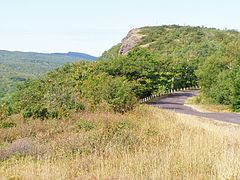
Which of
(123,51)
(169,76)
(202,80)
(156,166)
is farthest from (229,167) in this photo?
(123,51)

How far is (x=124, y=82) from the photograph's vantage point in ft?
85.6

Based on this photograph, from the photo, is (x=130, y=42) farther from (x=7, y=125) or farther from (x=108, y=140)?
(x=108, y=140)

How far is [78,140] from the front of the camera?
38.1ft

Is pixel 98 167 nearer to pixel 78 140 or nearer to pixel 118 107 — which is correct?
pixel 78 140

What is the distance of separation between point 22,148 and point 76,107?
10.0 meters

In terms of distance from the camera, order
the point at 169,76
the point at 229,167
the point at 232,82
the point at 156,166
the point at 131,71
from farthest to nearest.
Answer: the point at 169,76
the point at 131,71
the point at 232,82
the point at 156,166
the point at 229,167

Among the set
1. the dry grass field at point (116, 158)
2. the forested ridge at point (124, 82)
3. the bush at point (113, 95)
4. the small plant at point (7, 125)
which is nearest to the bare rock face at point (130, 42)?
the forested ridge at point (124, 82)

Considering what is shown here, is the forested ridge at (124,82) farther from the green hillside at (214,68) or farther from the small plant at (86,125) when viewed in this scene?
the small plant at (86,125)

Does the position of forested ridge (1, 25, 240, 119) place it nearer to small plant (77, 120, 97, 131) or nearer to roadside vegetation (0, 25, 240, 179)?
roadside vegetation (0, 25, 240, 179)

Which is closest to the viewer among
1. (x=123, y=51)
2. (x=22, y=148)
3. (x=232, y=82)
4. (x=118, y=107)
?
(x=22, y=148)

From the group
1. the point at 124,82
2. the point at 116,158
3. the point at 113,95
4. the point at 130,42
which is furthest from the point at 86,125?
the point at 130,42

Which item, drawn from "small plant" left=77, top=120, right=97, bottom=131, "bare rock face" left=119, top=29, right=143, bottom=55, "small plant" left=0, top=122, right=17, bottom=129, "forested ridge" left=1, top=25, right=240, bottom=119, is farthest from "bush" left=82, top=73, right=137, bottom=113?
"bare rock face" left=119, top=29, right=143, bottom=55

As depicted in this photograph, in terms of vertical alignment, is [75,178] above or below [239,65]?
below

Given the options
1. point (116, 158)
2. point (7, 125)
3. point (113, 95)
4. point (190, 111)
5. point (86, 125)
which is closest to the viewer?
point (116, 158)
